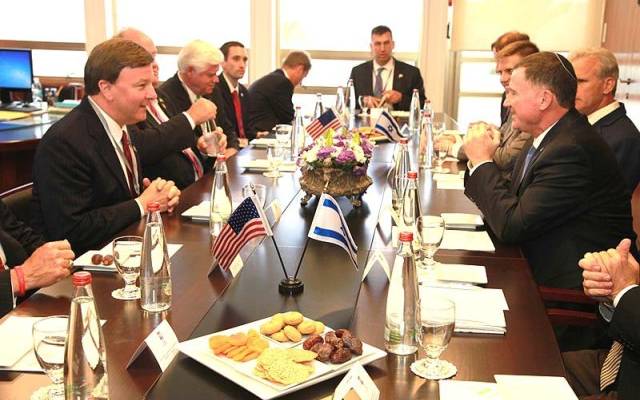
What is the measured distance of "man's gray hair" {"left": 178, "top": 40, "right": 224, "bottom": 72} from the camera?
A: 4586 mm

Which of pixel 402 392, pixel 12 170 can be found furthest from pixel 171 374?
pixel 12 170

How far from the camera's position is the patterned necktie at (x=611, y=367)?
2195 mm

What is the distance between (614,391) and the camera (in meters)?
2.16

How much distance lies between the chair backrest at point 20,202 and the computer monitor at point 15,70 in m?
4.28

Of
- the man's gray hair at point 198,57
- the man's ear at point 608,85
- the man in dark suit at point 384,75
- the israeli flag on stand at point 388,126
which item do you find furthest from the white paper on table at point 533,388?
the man in dark suit at point 384,75

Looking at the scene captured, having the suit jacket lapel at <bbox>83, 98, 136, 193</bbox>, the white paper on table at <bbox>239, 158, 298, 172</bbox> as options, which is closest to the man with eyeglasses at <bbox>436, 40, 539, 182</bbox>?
the white paper on table at <bbox>239, 158, 298, 172</bbox>

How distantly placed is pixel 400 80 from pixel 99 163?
16.0ft

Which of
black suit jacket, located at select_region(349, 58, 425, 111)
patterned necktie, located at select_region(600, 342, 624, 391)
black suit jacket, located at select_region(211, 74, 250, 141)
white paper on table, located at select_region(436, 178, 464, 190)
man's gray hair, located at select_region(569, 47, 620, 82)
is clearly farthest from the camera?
black suit jacket, located at select_region(349, 58, 425, 111)

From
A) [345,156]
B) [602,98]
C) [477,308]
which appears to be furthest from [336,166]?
[602,98]

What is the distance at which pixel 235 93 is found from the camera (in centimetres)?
598

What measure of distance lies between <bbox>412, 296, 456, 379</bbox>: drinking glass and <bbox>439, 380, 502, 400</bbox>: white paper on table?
50 mm

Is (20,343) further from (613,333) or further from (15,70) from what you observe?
(15,70)

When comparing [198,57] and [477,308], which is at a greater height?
[198,57]

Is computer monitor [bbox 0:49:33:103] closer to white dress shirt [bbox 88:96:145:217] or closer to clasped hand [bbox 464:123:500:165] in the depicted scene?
white dress shirt [bbox 88:96:145:217]
